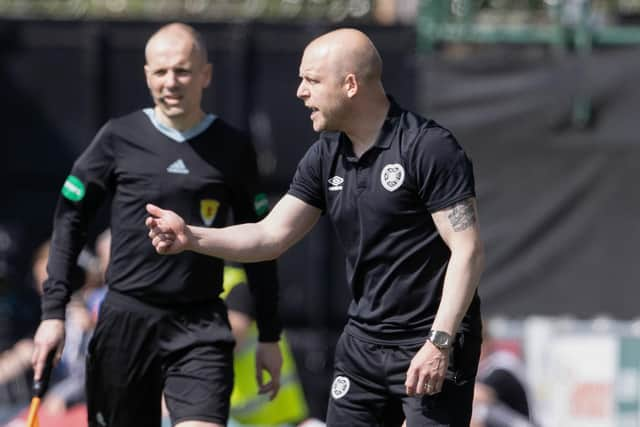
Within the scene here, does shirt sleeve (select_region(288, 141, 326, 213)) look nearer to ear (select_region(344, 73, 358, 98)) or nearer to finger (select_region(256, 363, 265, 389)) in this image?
ear (select_region(344, 73, 358, 98))

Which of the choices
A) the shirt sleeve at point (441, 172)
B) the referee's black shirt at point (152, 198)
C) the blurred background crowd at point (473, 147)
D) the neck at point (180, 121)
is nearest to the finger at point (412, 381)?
the shirt sleeve at point (441, 172)

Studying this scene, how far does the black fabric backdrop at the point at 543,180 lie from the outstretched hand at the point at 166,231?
4.77 meters

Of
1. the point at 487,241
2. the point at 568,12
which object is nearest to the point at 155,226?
the point at 487,241

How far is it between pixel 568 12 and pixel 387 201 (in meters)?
5.14

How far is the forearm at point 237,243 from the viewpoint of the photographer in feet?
15.3

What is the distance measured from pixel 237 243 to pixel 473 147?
4612 mm

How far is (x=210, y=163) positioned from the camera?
538cm

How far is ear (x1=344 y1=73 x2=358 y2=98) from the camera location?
4.58 m

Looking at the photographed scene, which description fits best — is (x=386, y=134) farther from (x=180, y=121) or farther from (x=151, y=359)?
(x=151, y=359)

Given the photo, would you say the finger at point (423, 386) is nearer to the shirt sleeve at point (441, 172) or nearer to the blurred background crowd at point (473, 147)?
the shirt sleeve at point (441, 172)

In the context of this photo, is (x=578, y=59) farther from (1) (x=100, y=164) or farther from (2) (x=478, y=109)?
(1) (x=100, y=164)

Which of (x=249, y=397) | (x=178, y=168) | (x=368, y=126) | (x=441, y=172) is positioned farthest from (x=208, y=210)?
(x=249, y=397)

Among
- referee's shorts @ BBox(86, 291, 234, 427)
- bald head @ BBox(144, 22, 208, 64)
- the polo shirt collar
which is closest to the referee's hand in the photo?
referee's shorts @ BBox(86, 291, 234, 427)

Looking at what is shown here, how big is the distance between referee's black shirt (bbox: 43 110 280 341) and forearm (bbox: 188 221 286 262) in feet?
1.85
